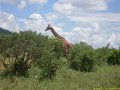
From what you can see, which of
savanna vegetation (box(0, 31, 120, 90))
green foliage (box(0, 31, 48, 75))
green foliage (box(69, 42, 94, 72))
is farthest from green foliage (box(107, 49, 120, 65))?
green foliage (box(0, 31, 48, 75))

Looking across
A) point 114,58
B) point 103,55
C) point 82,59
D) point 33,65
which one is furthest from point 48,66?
point 103,55

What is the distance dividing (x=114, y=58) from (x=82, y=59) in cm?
682

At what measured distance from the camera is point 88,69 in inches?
1035

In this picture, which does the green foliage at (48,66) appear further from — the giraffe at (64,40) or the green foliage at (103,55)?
the giraffe at (64,40)

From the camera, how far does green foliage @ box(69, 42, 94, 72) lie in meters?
26.5

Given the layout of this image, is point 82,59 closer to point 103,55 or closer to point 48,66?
point 103,55

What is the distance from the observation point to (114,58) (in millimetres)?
33031

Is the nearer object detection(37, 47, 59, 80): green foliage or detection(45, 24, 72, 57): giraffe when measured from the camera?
detection(37, 47, 59, 80): green foliage

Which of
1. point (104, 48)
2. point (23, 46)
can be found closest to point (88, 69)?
point (23, 46)

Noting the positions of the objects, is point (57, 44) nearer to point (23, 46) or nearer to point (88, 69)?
point (88, 69)

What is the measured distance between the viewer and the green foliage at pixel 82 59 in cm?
2652

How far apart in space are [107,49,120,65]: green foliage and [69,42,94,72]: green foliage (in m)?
5.12

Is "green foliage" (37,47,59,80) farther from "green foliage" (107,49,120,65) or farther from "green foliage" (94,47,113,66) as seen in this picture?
"green foliage" (107,49,120,65)

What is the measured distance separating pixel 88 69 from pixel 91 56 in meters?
1.34
